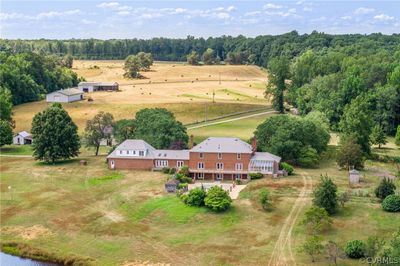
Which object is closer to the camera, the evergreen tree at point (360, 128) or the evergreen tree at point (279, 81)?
the evergreen tree at point (360, 128)

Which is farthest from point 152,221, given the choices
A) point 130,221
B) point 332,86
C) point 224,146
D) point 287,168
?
point 332,86

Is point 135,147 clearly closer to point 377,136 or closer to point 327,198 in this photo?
point 327,198

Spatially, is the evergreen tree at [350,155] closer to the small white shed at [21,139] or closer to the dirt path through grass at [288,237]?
the dirt path through grass at [288,237]

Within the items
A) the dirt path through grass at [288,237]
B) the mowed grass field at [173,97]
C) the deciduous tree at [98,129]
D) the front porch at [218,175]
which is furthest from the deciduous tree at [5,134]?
the dirt path through grass at [288,237]

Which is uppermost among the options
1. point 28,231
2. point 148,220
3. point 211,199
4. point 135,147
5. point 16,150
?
point 135,147

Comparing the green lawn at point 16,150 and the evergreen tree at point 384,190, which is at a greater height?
the evergreen tree at point 384,190

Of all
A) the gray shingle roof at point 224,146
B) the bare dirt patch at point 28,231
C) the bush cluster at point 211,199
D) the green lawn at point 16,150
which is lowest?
the bare dirt patch at point 28,231
